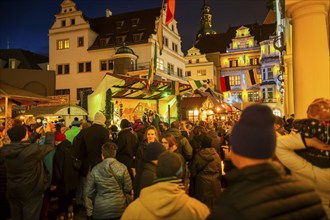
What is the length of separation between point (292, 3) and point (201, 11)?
8525 centimetres

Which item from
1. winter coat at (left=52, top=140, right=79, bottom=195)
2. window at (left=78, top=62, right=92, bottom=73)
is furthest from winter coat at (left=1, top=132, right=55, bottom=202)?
window at (left=78, top=62, right=92, bottom=73)

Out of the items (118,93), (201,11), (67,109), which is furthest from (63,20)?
(201,11)

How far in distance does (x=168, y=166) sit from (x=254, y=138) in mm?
1035

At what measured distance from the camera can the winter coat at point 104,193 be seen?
409cm

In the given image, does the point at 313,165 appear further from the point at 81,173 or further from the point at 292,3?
the point at 81,173

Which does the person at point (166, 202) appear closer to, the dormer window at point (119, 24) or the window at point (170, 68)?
the window at point (170, 68)

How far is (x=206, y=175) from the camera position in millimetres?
5543

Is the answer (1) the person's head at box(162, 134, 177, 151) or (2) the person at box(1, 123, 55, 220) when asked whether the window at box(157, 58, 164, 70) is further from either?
(2) the person at box(1, 123, 55, 220)

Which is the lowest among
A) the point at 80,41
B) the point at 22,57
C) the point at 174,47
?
the point at 22,57

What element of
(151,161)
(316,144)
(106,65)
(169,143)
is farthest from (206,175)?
(106,65)

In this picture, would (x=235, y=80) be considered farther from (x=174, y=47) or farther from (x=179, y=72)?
(x=174, y=47)

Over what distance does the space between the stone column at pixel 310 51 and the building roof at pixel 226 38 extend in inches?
2214

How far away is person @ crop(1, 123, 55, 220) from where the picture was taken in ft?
14.5

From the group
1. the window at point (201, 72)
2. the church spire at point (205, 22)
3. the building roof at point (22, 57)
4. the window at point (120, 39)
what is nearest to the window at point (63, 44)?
the window at point (120, 39)
